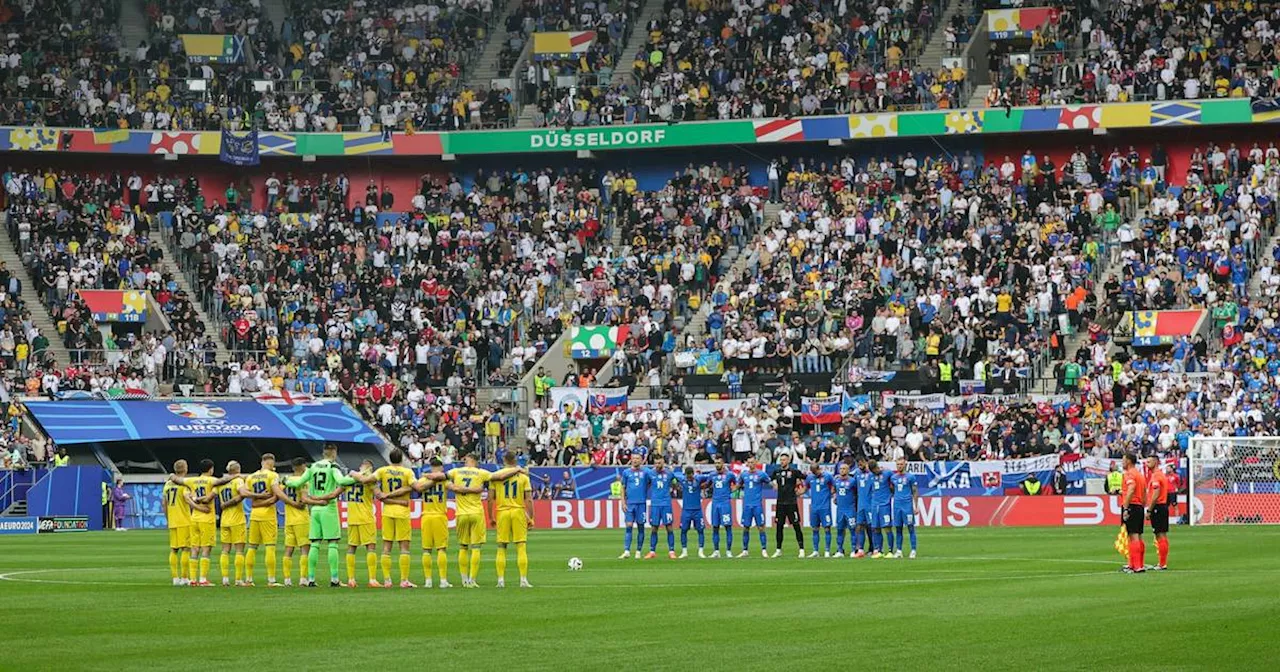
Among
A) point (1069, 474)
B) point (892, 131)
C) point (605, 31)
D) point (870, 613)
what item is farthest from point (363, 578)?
point (605, 31)

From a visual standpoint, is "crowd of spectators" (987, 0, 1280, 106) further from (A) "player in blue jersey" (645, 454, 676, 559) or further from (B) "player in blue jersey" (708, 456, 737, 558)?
(A) "player in blue jersey" (645, 454, 676, 559)

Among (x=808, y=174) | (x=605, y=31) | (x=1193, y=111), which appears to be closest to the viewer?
(x=1193, y=111)

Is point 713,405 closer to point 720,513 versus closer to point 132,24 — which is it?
point 720,513

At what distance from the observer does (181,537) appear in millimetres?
28062

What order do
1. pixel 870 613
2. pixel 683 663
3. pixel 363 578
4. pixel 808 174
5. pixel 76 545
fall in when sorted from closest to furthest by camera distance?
pixel 683 663 < pixel 870 613 < pixel 363 578 < pixel 76 545 < pixel 808 174

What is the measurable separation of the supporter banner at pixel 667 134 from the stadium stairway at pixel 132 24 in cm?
528

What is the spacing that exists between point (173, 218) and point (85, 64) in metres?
6.92

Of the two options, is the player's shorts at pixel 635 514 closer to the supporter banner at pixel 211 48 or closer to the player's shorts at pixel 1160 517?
the player's shorts at pixel 1160 517

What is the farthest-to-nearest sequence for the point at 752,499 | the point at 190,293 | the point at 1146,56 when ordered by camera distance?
the point at 190,293, the point at 1146,56, the point at 752,499

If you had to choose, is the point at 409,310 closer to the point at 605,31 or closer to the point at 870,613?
the point at 605,31

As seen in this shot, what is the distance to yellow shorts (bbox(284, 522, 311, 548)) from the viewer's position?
1083 inches

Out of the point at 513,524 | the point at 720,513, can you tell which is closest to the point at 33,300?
A: the point at 720,513

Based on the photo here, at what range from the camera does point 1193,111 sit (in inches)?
2340

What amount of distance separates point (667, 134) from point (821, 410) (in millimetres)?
15130
